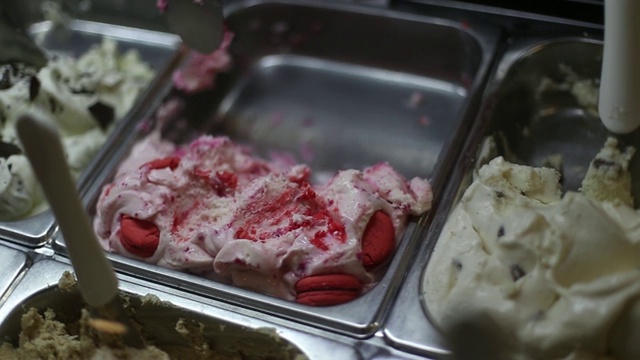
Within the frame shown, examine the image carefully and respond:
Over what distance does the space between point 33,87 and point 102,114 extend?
0.48ft

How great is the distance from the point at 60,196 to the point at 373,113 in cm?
90

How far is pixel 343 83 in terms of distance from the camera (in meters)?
1.75

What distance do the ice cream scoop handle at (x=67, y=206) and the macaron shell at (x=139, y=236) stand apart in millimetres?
235

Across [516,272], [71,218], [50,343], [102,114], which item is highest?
[71,218]

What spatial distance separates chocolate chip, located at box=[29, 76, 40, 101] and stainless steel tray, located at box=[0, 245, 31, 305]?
0.37 meters

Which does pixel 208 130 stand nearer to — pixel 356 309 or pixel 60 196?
pixel 356 309

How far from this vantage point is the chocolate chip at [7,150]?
1471 millimetres

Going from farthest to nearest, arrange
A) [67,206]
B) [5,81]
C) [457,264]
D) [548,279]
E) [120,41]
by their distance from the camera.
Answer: [120,41]
[5,81]
[457,264]
[548,279]
[67,206]

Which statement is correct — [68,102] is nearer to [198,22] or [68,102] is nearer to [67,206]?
[198,22]

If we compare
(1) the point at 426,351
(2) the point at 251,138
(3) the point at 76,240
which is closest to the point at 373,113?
(2) the point at 251,138

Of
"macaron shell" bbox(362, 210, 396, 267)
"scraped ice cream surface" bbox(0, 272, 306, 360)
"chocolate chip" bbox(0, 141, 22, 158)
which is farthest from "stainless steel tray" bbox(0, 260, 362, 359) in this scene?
"chocolate chip" bbox(0, 141, 22, 158)

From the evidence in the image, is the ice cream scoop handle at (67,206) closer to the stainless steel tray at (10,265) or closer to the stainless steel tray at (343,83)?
the stainless steel tray at (10,265)

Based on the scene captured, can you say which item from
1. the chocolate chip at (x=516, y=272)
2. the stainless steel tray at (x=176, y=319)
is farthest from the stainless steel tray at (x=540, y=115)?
the stainless steel tray at (x=176, y=319)

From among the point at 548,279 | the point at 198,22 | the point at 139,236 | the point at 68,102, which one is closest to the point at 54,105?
the point at 68,102
